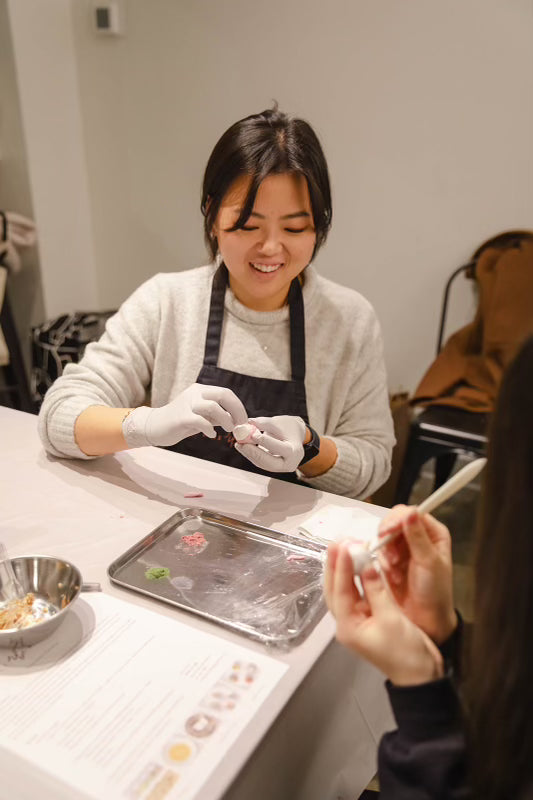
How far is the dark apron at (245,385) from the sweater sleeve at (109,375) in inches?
5.5

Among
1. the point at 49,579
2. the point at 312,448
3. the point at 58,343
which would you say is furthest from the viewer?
the point at 58,343

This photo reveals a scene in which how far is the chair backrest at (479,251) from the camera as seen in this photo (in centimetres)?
228

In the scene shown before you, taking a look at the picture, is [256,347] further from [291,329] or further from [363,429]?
[363,429]

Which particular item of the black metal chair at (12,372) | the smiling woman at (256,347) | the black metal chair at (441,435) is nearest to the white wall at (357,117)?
the black metal chair at (441,435)

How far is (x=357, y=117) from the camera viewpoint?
7.94 feet

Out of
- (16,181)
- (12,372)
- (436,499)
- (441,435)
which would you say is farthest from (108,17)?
(436,499)

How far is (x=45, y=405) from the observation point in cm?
134

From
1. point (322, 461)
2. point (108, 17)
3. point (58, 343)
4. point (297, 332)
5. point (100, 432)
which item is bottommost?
point (58, 343)

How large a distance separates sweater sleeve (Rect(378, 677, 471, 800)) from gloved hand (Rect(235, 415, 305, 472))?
1.87 feet

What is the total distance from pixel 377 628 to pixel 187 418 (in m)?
0.58

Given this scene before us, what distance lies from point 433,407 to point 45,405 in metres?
1.35

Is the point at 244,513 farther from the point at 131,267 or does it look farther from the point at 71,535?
the point at 131,267

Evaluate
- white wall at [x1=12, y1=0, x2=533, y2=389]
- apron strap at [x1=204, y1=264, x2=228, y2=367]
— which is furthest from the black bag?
apron strap at [x1=204, y1=264, x2=228, y2=367]

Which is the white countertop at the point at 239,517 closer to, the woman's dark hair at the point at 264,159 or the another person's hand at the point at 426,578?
the another person's hand at the point at 426,578
